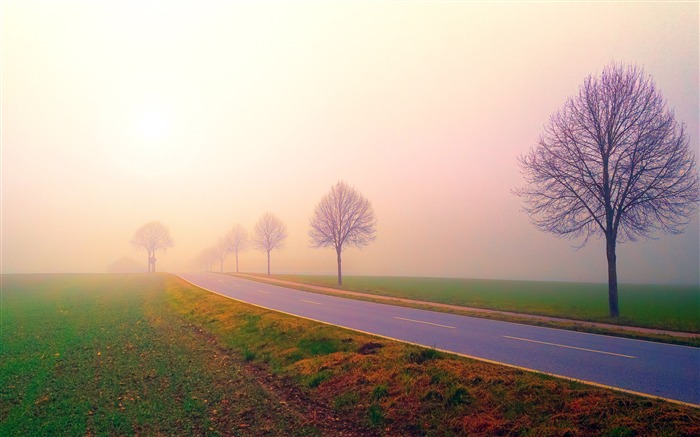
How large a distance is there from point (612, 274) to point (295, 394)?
61.1 feet

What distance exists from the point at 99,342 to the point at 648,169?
25.1m

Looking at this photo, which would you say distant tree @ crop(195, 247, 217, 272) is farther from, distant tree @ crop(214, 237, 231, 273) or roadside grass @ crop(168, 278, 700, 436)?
roadside grass @ crop(168, 278, 700, 436)

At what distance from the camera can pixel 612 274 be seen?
19.3 m

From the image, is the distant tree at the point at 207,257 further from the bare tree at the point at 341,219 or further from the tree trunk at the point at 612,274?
the tree trunk at the point at 612,274

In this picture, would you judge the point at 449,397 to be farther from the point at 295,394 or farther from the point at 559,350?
the point at 559,350

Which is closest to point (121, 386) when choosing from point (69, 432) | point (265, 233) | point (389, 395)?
point (69, 432)

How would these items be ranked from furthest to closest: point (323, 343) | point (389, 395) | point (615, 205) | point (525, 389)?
point (615, 205) < point (323, 343) < point (389, 395) < point (525, 389)

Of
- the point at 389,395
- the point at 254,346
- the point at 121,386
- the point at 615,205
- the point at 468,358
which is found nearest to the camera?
the point at 389,395

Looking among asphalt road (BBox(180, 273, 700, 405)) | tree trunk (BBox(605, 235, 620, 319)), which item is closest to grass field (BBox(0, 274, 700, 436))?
asphalt road (BBox(180, 273, 700, 405))

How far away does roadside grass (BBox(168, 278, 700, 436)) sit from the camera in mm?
5516

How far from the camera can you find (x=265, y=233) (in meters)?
72.9

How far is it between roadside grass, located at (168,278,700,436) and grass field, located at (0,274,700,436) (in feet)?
0.08

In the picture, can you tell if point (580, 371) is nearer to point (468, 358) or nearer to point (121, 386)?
point (468, 358)

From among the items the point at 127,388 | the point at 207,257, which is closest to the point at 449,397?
the point at 127,388
